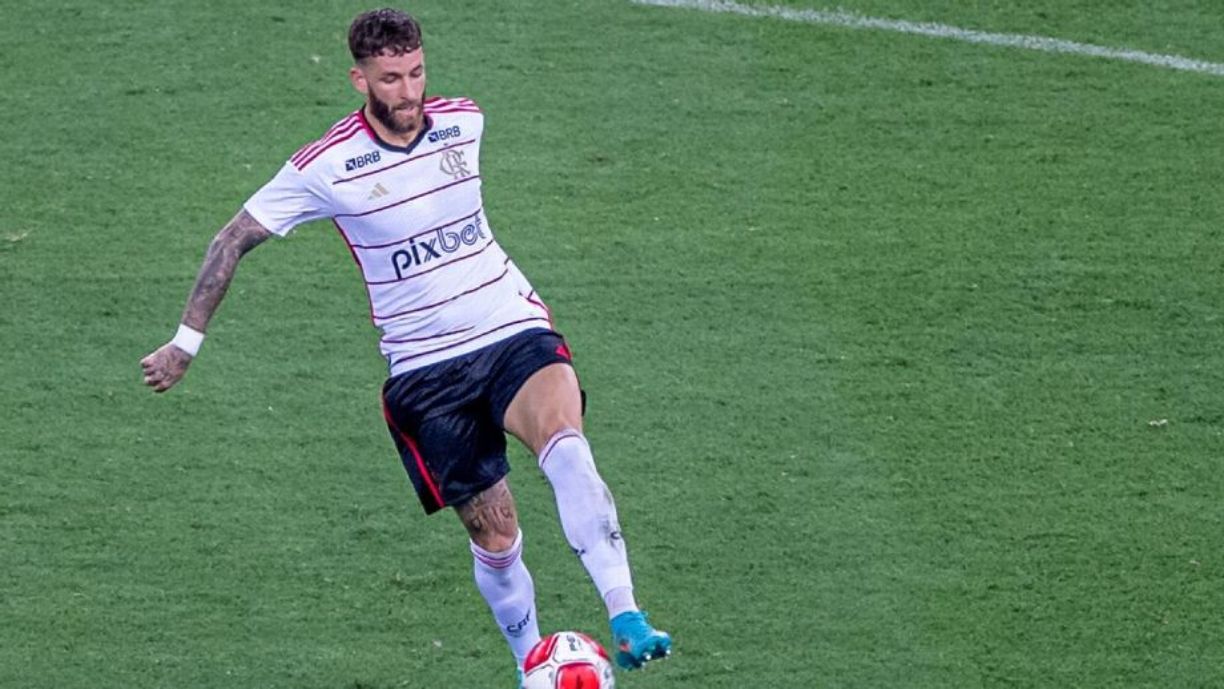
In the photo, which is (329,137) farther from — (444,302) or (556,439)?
(556,439)

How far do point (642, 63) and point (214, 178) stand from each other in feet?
6.95

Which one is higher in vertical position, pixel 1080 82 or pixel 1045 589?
pixel 1080 82

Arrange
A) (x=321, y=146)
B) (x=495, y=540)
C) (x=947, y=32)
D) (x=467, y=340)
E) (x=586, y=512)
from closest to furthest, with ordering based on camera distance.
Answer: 1. (x=586, y=512)
2. (x=321, y=146)
3. (x=467, y=340)
4. (x=495, y=540)
5. (x=947, y=32)

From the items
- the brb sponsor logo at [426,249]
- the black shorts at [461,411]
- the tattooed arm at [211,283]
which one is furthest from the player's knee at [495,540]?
the tattooed arm at [211,283]

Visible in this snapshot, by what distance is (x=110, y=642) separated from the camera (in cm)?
644

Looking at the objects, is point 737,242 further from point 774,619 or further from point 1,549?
point 1,549

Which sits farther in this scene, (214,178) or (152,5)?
(152,5)

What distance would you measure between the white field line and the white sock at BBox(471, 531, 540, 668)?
4744mm

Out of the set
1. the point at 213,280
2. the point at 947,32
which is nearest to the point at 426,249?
the point at 213,280

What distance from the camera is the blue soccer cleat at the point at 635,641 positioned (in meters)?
5.16

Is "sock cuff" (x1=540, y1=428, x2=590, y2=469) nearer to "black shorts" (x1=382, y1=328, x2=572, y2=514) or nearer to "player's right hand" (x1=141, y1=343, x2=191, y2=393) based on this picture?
"black shorts" (x1=382, y1=328, x2=572, y2=514)

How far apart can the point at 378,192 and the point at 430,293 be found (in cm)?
33

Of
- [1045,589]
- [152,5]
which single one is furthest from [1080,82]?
[152,5]

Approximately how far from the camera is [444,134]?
19.3 ft
